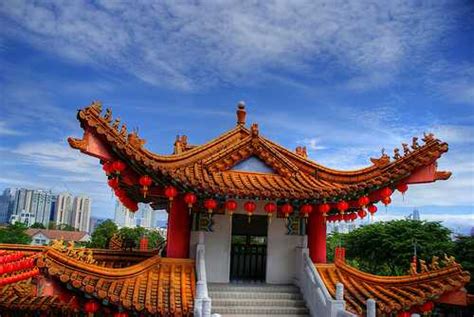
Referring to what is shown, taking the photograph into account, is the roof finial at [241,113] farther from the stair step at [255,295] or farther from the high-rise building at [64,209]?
the high-rise building at [64,209]

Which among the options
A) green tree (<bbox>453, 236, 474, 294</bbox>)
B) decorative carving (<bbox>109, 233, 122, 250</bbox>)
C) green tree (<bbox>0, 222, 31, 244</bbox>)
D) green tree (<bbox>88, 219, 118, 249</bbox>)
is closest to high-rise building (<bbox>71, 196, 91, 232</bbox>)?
green tree (<bbox>88, 219, 118, 249</bbox>)

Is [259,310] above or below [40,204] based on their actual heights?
below

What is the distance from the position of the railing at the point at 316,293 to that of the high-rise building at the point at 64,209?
4853 inches

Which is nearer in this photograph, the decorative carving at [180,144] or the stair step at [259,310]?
the stair step at [259,310]

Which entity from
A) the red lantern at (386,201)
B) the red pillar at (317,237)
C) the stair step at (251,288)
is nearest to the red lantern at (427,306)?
the red lantern at (386,201)

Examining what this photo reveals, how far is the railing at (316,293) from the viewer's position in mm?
7738

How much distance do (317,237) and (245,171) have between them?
220 cm

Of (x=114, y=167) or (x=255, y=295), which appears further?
(x=255, y=295)

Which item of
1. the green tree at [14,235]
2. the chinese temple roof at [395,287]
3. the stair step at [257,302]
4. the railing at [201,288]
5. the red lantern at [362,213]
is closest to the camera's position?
the railing at [201,288]

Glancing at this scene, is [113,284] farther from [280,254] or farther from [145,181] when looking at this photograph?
[280,254]

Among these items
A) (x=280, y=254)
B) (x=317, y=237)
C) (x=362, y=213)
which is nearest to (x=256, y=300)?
(x=280, y=254)

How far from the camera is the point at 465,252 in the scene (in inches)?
1033

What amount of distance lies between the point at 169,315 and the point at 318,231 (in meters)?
4.01

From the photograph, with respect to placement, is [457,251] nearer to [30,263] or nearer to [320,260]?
[320,260]
